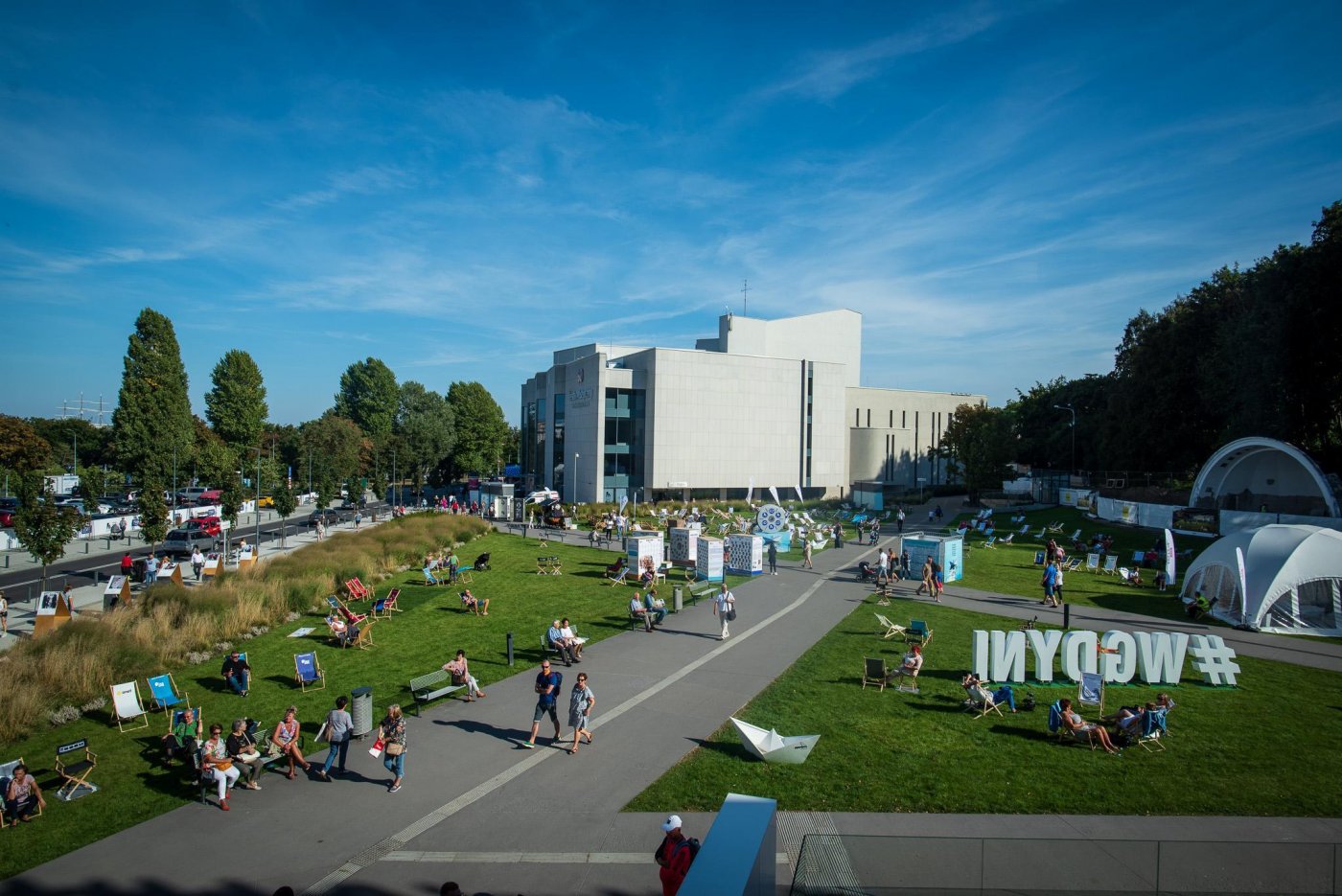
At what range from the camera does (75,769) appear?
11539 millimetres

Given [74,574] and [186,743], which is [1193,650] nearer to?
[186,743]

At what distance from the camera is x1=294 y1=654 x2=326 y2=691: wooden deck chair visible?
15.3 metres

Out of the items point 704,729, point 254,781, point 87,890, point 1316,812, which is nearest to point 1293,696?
point 1316,812

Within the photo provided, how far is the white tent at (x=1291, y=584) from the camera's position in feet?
65.6

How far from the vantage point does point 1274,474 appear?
1604 inches

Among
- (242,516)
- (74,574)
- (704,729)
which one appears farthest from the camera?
(242,516)

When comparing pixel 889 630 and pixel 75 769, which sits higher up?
pixel 889 630

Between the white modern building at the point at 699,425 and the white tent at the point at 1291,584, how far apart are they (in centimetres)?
4077

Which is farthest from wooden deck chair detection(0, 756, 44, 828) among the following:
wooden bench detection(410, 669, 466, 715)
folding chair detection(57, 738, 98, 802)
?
wooden bench detection(410, 669, 466, 715)

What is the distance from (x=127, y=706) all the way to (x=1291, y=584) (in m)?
27.7

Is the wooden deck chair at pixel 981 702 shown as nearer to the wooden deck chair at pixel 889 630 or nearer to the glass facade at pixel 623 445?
the wooden deck chair at pixel 889 630

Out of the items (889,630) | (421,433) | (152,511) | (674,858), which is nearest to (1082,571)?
(889,630)

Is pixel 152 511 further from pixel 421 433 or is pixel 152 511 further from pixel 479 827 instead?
pixel 421 433

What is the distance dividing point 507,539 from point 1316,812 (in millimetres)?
34623
